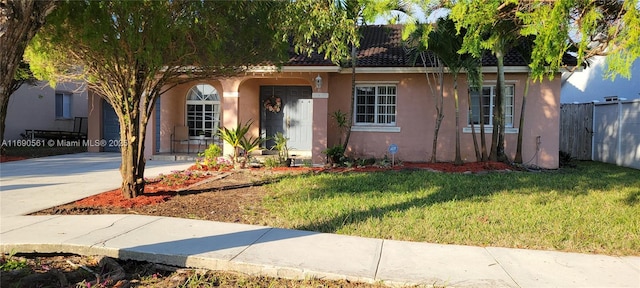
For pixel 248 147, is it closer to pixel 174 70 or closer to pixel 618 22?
pixel 174 70

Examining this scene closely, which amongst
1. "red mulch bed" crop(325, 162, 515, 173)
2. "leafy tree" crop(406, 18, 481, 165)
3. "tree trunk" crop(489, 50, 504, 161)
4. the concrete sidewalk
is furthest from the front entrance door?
the concrete sidewalk

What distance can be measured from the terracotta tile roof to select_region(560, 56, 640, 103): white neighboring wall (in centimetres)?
431

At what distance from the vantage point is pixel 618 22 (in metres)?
5.43

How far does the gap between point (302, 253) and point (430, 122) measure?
10.3 meters

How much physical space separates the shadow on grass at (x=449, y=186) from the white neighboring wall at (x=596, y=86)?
7.58 metres

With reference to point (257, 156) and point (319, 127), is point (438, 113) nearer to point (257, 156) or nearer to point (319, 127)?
point (319, 127)

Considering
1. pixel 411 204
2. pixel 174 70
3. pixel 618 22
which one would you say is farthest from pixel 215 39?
pixel 618 22

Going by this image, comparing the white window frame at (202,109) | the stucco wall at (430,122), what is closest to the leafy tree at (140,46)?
the stucco wall at (430,122)

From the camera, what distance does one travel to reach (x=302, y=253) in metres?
4.84

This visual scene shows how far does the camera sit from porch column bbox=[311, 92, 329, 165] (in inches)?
535

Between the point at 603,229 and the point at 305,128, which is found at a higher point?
the point at 305,128

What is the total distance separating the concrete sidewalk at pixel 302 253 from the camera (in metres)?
4.29

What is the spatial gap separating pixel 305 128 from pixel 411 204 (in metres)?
8.74

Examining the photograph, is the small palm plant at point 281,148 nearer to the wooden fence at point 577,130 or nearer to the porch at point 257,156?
the porch at point 257,156
